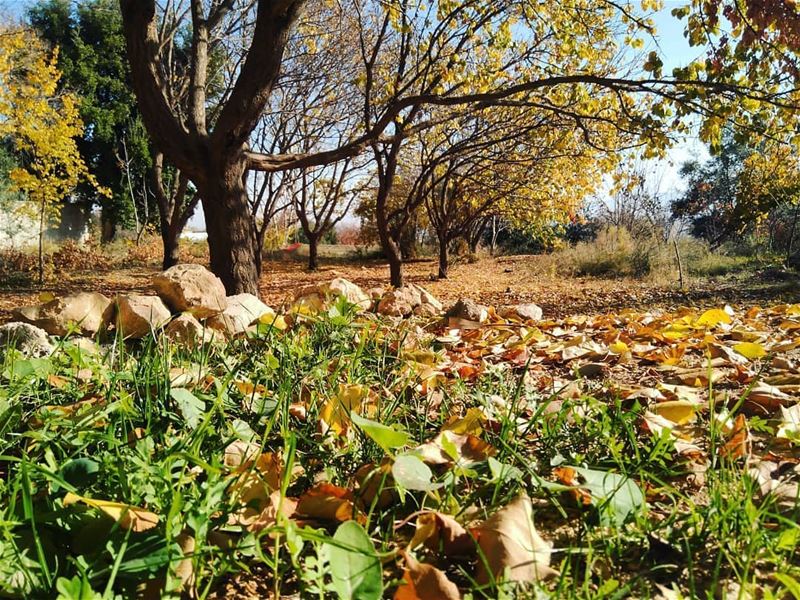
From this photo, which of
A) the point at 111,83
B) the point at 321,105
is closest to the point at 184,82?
the point at 321,105

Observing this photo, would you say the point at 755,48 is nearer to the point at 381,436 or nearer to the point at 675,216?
the point at 381,436

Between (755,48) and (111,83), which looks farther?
(111,83)

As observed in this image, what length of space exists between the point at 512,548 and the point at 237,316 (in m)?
1.79

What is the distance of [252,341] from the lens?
1735 mm

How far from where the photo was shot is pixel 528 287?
10227mm

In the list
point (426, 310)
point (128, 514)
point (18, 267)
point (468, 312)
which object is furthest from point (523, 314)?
point (18, 267)

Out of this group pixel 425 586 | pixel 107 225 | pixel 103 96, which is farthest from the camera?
pixel 107 225

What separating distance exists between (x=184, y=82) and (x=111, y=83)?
13.8m

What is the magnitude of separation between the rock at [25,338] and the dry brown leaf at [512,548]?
1694 mm

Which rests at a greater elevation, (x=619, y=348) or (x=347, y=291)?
(x=347, y=291)

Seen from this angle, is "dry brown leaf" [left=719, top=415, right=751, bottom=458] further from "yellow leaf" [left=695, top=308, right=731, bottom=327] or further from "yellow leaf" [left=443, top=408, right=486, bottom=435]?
"yellow leaf" [left=695, top=308, right=731, bottom=327]

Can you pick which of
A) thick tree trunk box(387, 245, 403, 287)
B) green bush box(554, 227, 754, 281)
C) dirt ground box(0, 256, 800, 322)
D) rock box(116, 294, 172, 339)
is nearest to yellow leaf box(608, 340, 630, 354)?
rock box(116, 294, 172, 339)

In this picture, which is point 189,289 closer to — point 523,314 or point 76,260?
point 523,314

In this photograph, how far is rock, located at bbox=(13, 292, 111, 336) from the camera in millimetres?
2201
